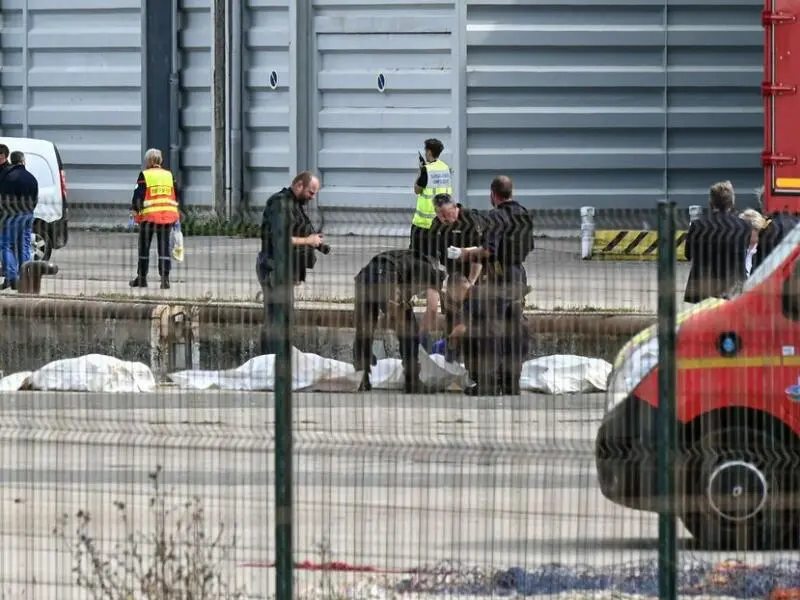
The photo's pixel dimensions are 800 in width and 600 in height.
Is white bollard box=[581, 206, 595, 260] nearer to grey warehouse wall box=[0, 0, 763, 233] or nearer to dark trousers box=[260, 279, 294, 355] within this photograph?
dark trousers box=[260, 279, 294, 355]

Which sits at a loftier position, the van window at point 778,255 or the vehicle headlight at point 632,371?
the van window at point 778,255

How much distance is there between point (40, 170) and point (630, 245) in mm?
11958

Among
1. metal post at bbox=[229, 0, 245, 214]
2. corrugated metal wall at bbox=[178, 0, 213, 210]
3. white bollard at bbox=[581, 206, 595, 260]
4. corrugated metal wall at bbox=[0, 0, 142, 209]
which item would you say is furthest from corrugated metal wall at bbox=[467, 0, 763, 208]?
white bollard at bbox=[581, 206, 595, 260]

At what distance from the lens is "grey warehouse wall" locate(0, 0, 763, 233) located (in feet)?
89.6

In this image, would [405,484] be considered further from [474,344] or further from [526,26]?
[526,26]

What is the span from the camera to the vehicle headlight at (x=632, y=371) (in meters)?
7.91

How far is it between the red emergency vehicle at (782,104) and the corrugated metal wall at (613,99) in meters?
8.86

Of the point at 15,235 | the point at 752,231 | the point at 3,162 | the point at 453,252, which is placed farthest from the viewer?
the point at 3,162

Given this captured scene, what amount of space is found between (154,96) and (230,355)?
21387 millimetres

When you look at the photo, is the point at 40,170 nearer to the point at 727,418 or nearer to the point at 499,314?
the point at 499,314

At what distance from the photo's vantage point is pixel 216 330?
313 inches

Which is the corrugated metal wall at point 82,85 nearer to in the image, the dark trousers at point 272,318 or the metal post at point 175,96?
the metal post at point 175,96

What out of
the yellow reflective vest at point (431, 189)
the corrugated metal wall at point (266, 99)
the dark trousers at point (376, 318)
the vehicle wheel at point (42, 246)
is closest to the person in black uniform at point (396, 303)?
the dark trousers at point (376, 318)

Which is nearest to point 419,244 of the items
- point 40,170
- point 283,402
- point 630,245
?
point 630,245
